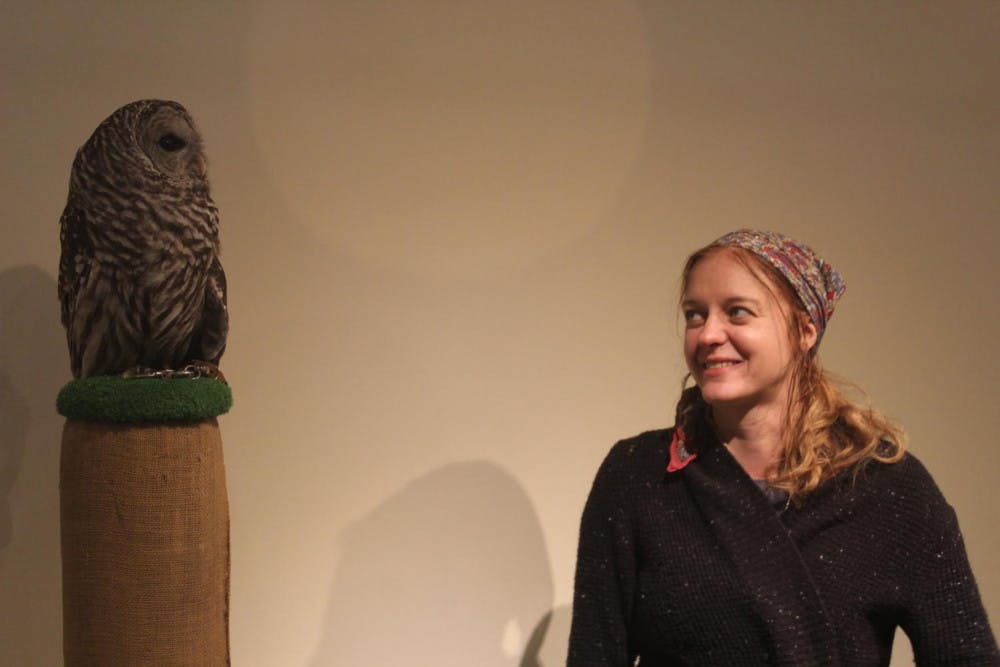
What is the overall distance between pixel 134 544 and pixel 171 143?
0.52 m

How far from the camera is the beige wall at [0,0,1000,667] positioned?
4.86ft

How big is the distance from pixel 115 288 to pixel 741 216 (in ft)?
3.80

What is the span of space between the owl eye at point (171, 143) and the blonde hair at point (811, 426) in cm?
73

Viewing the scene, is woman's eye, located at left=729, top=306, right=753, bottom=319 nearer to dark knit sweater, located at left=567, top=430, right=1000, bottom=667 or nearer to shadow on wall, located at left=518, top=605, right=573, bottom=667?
dark knit sweater, located at left=567, top=430, right=1000, bottom=667

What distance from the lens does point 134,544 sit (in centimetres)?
108

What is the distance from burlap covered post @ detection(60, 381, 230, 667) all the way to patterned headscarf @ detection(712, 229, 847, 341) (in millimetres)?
788

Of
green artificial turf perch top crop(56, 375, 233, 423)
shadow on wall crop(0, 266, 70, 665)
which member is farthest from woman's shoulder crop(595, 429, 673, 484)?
shadow on wall crop(0, 266, 70, 665)

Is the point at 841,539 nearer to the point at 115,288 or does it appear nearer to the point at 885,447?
the point at 885,447

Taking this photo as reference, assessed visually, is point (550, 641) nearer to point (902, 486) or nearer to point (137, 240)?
point (902, 486)

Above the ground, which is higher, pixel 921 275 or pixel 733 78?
pixel 733 78

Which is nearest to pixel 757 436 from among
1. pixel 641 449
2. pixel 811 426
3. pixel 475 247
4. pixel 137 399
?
pixel 811 426

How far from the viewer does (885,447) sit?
1232mm

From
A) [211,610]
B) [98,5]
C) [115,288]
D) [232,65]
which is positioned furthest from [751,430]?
[98,5]

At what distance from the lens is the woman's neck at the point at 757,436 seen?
4.07ft
